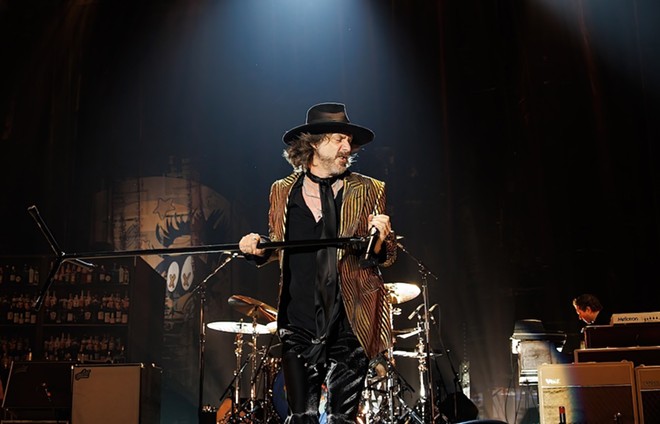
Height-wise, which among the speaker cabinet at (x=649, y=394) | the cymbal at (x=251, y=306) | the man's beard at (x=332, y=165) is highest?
the man's beard at (x=332, y=165)

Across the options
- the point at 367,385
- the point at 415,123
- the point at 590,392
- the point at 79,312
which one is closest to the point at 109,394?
the point at 367,385

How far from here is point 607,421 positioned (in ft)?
16.8

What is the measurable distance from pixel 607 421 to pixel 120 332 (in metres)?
5.55

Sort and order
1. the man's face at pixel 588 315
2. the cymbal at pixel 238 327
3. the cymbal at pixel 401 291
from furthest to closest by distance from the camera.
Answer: the cymbal at pixel 238 327 → the man's face at pixel 588 315 → the cymbal at pixel 401 291

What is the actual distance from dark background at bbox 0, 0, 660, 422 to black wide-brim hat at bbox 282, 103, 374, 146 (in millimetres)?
5477

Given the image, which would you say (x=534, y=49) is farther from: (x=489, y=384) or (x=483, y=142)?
(x=489, y=384)

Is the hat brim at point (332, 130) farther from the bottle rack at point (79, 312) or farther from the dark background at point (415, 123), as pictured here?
the bottle rack at point (79, 312)

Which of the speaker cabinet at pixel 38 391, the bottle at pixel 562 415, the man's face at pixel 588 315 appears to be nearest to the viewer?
the bottle at pixel 562 415

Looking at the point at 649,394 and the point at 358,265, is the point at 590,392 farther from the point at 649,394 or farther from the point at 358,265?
the point at 358,265

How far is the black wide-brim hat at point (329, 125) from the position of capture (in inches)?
123

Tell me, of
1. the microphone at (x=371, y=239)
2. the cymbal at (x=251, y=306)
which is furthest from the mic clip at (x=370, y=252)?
the cymbal at (x=251, y=306)

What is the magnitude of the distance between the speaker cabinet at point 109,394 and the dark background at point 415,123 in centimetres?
262

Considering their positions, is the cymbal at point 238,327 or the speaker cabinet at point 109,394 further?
the cymbal at point 238,327

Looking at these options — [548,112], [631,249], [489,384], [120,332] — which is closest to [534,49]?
[548,112]
